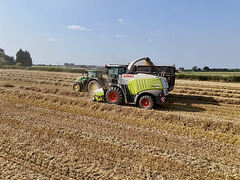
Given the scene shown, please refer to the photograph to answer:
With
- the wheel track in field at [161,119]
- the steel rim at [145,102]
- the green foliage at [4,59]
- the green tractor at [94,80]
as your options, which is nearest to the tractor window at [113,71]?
the wheel track in field at [161,119]

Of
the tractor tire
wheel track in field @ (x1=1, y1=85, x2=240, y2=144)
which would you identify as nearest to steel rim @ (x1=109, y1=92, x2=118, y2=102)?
the tractor tire

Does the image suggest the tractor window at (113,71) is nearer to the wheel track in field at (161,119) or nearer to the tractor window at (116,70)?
the tractor window at (116,70)

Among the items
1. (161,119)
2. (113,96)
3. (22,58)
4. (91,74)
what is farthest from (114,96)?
(22,58)

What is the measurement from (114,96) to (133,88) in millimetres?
1196

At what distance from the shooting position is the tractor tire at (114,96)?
896cm

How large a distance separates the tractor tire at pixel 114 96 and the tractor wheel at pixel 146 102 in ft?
3.60

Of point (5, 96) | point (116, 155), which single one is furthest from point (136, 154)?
point (5, 96)

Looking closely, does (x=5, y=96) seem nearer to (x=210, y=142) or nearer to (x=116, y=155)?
(x=116, y=155)

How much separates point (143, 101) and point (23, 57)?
90808mm

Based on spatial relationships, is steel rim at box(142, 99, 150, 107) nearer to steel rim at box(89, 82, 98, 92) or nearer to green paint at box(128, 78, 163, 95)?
green paint at box(128, 78, 163, 95)

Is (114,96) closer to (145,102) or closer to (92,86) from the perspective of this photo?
(145,102)

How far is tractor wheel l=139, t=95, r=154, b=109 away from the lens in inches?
329

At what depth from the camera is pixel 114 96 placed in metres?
9.23

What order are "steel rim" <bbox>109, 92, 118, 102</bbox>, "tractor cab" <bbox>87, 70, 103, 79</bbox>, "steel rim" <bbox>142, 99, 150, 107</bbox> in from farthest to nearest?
"tractor cab" <bbox>87, 70, 103, 79</bbox>, "steel rim" <bbox>109, 92, 118, 102</bbox>, "steel rim" <bbox>142, 99, 150, 107</bbox>
